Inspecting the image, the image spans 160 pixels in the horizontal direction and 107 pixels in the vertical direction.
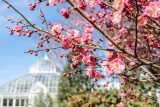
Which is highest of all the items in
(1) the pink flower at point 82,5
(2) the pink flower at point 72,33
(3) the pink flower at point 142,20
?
(1) the pink flower at point 82,5

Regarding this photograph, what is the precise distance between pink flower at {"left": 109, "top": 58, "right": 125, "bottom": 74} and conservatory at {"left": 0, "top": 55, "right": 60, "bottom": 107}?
35008mm

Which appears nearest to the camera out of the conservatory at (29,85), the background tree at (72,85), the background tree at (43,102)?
the background tree at (43,102)

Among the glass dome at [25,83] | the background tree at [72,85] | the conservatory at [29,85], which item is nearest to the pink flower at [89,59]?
the background tree at [72,85]

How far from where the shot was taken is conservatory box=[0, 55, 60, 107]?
38.9m

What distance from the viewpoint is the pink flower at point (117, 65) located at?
323cm

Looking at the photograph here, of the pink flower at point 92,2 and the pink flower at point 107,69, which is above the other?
the pink flower at point 92,2

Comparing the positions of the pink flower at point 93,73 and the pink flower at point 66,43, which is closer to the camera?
the pink flower at point 66,43

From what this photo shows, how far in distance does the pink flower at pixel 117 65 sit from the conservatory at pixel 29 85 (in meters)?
35.0

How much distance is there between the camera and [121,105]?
691 centimetres

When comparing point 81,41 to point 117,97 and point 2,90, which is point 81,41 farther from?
point 2,90

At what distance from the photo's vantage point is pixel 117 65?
3258 millimetres

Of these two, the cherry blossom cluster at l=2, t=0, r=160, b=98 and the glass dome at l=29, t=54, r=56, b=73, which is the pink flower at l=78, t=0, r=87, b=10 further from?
the glass dome at l=29, t=54, r=56, b=73

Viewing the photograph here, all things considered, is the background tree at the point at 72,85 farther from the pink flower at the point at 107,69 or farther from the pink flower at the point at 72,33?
the pink flower at the point at 107,69

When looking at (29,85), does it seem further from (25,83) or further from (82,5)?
(82,5)
